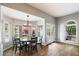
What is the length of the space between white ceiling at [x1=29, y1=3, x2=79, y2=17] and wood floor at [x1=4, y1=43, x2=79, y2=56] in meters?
0.72

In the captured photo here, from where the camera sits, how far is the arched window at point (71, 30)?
80.3 inches

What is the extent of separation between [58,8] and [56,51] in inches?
38.0

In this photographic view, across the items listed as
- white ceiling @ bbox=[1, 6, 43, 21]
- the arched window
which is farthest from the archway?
white ceiling @ bbox=[1, 6, 43, 21]

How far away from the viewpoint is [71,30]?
2082 millimetres

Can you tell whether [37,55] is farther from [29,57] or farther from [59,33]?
[59,33]

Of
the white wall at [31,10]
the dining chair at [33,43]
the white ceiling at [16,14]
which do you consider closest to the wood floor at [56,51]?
the dining chair at [33,43]

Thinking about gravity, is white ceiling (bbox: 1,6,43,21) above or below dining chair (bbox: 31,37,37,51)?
above

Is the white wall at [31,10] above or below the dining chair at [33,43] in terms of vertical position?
above

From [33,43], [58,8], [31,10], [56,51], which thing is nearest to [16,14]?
[31,10]

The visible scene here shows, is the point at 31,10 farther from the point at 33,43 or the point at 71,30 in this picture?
the point at 71,30

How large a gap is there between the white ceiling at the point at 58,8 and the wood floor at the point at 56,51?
72 centimetres

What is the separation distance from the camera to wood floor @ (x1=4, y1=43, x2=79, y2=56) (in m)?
2.00

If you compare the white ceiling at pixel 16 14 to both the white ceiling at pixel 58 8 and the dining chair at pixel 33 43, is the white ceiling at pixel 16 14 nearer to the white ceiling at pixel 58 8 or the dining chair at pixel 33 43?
the white ceiling at pixel 58 8

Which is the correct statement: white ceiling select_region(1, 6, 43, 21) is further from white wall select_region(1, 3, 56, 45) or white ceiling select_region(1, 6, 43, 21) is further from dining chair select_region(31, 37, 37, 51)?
dining chair select_region(31, 37, 37, 51)
